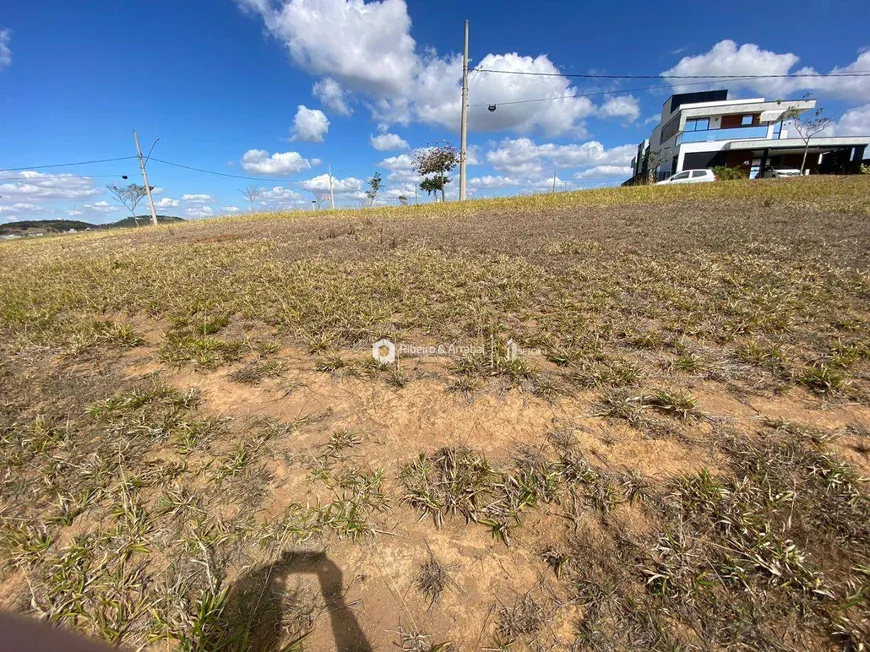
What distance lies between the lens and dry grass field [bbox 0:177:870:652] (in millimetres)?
1035

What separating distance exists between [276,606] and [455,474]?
2.38ft

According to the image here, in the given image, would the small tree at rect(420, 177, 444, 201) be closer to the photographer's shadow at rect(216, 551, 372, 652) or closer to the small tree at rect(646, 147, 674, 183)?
the small tree at rect(646, 147, 674, 183)

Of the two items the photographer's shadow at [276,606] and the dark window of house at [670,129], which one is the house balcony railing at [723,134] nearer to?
the dark window of house at [670,129]

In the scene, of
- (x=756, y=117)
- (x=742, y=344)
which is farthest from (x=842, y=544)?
(x=756, y=117)

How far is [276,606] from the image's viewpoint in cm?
107

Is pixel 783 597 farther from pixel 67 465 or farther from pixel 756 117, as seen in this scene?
pixel 756 117

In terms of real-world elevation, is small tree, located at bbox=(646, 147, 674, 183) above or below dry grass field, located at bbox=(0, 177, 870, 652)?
above

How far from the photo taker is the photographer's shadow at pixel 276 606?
3.29 ft

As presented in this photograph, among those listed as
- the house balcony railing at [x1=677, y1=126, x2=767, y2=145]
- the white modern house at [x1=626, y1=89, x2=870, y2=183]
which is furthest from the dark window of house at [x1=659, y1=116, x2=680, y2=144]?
the house balcony railing at [x1=677, y1=126, x2=767, y2=145]

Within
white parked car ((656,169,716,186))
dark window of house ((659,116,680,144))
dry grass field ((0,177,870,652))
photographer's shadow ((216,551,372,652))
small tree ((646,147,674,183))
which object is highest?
dark window of house ((659,116,680,144))

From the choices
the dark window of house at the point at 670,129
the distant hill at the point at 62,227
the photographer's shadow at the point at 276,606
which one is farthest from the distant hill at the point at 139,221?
the dark window of house at the point at 670,129

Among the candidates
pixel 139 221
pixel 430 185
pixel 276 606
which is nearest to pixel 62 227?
pixel 139 221

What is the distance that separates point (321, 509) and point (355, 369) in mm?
1023

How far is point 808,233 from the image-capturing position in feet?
16.9
